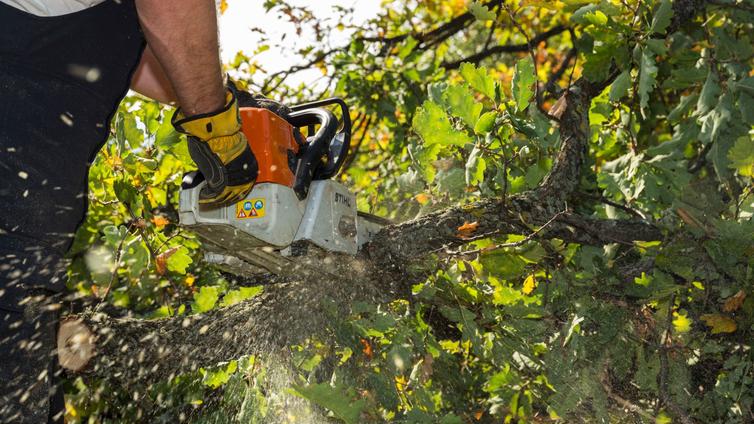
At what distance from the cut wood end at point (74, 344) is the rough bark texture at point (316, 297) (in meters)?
0.03

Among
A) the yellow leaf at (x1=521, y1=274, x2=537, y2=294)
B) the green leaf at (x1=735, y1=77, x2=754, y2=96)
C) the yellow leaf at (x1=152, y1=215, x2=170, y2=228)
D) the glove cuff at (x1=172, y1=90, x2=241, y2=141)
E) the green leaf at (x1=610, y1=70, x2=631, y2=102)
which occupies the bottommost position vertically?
the yellow leaf at (x1=521, y1=274, x2=537, y2=294)

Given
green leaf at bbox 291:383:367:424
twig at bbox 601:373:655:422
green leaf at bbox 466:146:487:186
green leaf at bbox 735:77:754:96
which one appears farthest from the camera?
green leaf at bbox 735:77:754:96

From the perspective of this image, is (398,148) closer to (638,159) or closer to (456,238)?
(638,159)

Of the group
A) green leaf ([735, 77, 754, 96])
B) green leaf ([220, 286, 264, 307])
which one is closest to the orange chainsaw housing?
green leaf ([220, 286, 264, 307])

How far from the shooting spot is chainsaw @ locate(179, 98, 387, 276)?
226 centimetres

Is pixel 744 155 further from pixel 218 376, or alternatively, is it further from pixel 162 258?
pixel 162 258

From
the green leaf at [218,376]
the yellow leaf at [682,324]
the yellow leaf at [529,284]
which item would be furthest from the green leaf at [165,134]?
the yellow leaf at [682,324]

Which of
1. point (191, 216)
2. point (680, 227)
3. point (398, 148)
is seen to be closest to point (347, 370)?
point (191, 216)

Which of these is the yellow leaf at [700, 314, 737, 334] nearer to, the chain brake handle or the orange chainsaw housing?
the chain brake handle

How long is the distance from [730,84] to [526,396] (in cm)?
170

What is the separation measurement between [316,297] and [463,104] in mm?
893

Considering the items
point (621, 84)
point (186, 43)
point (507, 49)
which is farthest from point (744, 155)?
point (507, 49)

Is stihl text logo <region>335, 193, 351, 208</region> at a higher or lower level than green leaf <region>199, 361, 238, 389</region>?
higher

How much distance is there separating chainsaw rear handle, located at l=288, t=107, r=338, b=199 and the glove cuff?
15.2 inches
